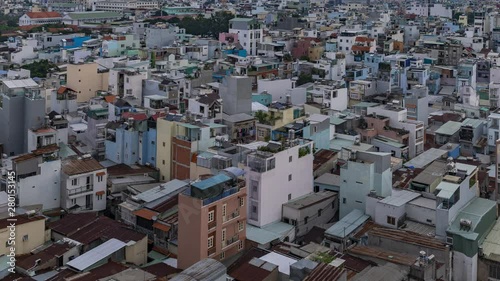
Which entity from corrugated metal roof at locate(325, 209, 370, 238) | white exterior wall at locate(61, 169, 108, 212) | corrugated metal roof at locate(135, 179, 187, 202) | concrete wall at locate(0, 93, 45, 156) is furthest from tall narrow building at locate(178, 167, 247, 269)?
concrete wall at locate(0, 93, 45, 156)

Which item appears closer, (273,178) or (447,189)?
(447,189)

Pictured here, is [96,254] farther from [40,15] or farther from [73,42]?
[40,15]

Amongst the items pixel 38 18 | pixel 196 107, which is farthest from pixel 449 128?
pixel 38 18

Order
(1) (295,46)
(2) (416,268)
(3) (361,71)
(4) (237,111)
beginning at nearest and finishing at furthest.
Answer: (2) (416,268)
(4) (237,111)
(3) (361,71)
(1) (295,46)

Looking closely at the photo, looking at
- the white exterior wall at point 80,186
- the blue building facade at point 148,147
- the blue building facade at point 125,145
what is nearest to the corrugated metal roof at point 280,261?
the white exterior wall at point 80,186

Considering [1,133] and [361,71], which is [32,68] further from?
[361,71]

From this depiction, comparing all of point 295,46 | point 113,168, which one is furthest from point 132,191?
point 295,46
